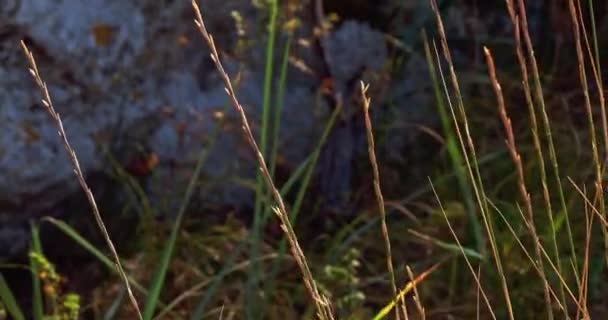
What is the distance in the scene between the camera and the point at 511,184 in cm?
208

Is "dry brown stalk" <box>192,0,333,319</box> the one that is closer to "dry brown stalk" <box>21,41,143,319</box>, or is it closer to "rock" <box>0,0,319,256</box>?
"dry brown stalk" <box>21,41,143,319</box>

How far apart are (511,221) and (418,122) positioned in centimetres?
48

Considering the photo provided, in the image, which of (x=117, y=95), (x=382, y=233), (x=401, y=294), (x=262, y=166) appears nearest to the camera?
(x=262, y=166)

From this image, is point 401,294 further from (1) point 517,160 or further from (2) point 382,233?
(2) point 382,233

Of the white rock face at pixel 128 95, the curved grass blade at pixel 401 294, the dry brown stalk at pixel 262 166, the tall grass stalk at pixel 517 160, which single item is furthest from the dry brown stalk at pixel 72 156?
the white rock face at pixel 128 95

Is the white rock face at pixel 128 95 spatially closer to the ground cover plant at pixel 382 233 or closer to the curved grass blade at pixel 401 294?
the ground cover plant at pixel 382 233

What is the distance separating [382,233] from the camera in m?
1.56

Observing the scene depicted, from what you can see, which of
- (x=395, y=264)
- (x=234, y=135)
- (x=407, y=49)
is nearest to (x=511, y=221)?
(x=395, y=264)

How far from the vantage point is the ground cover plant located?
1.64 m

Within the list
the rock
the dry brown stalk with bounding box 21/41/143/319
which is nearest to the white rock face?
the rock

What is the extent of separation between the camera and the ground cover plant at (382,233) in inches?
64.7

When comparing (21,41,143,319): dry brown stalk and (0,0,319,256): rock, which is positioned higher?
(21,41,143,319): dry brown stalk

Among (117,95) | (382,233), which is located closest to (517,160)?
(382,233)

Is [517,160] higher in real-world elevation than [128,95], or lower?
higher
